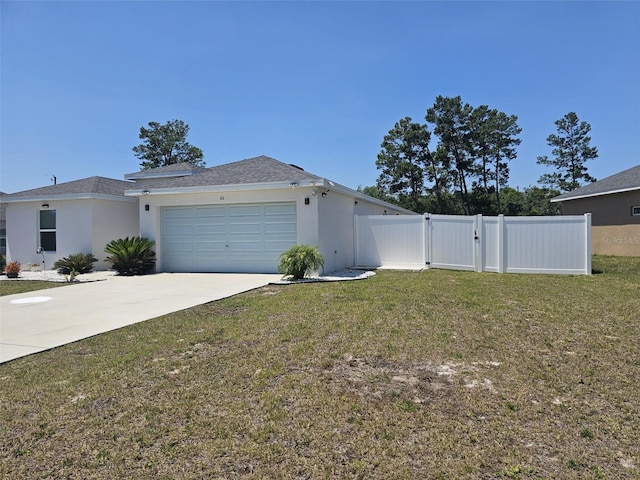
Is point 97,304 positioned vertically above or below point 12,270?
below

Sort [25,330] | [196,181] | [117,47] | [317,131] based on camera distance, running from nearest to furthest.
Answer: [25,330] < [117,47] < [196,181] < [317,131]

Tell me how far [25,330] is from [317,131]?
21.7 meters

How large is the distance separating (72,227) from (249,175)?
26.6 ft

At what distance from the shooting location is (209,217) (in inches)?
531

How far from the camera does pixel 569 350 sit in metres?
4.69

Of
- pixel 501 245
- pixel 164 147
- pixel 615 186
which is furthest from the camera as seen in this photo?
pixel 164 147

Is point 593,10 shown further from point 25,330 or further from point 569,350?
point 25,330

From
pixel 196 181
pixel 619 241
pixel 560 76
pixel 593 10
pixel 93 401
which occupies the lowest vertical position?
pixel 93 401

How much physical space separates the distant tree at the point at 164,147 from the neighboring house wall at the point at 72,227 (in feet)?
86.6

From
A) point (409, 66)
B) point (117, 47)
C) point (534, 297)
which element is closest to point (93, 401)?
point (534, 297)

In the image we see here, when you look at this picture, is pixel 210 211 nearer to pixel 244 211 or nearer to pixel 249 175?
pixel 244 211

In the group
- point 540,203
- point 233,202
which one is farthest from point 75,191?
point 540,203

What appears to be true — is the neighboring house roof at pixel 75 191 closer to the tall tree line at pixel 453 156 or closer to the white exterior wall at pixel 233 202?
the white exterior wall at pixel 233 202

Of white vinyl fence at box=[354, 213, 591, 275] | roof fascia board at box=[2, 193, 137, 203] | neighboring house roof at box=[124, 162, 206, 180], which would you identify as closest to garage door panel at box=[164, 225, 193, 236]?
roof fascia board at box=[2, 193, 137, 203]
